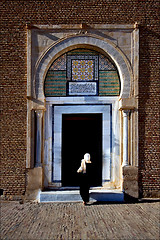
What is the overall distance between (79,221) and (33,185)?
201 cm

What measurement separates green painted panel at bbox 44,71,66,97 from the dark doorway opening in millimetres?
738

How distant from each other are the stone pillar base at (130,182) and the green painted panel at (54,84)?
9.72 feet

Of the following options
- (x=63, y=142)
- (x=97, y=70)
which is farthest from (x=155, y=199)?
(x=97, y=70)

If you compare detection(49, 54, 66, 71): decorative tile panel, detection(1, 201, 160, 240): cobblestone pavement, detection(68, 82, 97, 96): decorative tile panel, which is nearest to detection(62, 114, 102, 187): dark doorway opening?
detection(68, 82, 97, 96): decorative tile panel

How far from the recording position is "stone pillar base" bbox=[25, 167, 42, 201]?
7.05 metres

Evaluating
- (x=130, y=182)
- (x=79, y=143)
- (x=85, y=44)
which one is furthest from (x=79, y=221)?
(x=85, y=44)

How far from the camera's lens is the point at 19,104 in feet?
23.6

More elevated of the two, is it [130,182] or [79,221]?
[130,182]

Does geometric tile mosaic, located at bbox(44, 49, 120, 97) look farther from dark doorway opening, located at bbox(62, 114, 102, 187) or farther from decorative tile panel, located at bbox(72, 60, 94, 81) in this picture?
dark doorway opening, located at bbox(62, 114, 102, 187)

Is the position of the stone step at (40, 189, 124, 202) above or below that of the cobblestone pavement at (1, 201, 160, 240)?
above

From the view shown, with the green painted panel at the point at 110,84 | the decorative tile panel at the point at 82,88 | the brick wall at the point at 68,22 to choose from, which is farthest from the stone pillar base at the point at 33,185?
the green painted panel at the point at 110,84

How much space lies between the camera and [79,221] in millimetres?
5586

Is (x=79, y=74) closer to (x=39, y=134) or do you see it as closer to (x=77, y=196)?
(x=39, y=134)

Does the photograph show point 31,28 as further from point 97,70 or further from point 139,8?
point 139,8
